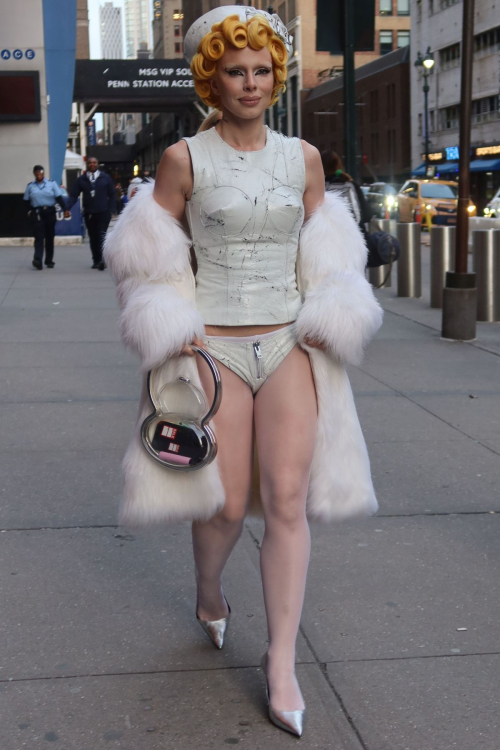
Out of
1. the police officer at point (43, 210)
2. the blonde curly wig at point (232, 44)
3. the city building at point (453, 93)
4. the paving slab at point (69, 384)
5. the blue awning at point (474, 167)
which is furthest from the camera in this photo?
the city building at point (453, 93)

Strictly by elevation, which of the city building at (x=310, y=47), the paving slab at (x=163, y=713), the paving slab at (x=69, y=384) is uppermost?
the city building at (x=310, y=47)

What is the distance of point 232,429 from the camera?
3170 mm

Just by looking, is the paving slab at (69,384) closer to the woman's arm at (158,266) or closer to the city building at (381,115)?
the woman's arm at (158,266)

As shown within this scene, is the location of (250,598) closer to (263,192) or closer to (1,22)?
(263,192)

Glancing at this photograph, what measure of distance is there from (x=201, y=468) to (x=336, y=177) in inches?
259

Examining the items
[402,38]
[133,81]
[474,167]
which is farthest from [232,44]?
[402,38]

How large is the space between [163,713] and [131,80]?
44.4 meters

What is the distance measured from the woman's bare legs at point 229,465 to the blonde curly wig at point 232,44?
85 centimetres

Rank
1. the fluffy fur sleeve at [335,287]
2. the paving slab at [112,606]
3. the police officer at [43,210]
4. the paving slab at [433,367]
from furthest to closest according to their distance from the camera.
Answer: the police officer at [43,210]
the paving slab at [433,367]
the paving slab at [112,606]
the fluffy fur sleeve at [335,287]

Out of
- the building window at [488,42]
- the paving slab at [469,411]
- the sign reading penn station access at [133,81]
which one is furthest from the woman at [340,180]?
the building window at [488,42]

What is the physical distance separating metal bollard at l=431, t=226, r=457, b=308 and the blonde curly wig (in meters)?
9.83

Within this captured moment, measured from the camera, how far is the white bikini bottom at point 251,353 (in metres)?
3.18

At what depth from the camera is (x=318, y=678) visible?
3350 millimetres

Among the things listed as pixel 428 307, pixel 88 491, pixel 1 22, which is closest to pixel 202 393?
pixel 88 491
